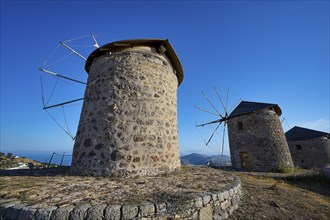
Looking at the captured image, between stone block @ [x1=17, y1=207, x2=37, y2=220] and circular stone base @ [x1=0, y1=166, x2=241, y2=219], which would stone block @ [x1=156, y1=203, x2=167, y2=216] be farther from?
stone block @ [x1=17, y1=207, x2=37, y2=220]

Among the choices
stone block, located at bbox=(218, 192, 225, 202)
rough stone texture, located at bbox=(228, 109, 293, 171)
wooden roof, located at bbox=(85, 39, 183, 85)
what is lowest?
stone block, located at bbox=(218, 192, 225, 202)

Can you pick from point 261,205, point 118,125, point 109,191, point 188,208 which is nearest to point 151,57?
point 118,125

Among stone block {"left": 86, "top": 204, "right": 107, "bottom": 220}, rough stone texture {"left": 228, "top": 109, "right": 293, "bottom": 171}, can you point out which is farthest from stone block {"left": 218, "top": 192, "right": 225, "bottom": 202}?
rough stone texture {"left": 228, "top": 109, "right": 293, "bottom": 171}

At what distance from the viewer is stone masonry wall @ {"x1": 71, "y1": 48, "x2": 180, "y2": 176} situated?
16.1 feet

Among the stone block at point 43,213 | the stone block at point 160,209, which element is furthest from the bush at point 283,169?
the stone block at point 43,213

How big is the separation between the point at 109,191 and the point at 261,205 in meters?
3.77

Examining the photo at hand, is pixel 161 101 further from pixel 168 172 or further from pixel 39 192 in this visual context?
pixel 39 192

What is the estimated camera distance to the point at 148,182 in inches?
162

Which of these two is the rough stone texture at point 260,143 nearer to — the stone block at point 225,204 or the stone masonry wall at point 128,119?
the stone masonry wall at point 128,119

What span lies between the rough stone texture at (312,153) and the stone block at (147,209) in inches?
840

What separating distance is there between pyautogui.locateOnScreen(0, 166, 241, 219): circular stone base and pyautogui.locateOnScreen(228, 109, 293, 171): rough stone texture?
1131 cm

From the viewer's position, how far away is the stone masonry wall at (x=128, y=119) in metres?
4.90

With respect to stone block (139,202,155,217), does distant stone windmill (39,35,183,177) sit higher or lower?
higher

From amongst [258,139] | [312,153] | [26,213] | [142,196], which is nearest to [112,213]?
[142,196]
